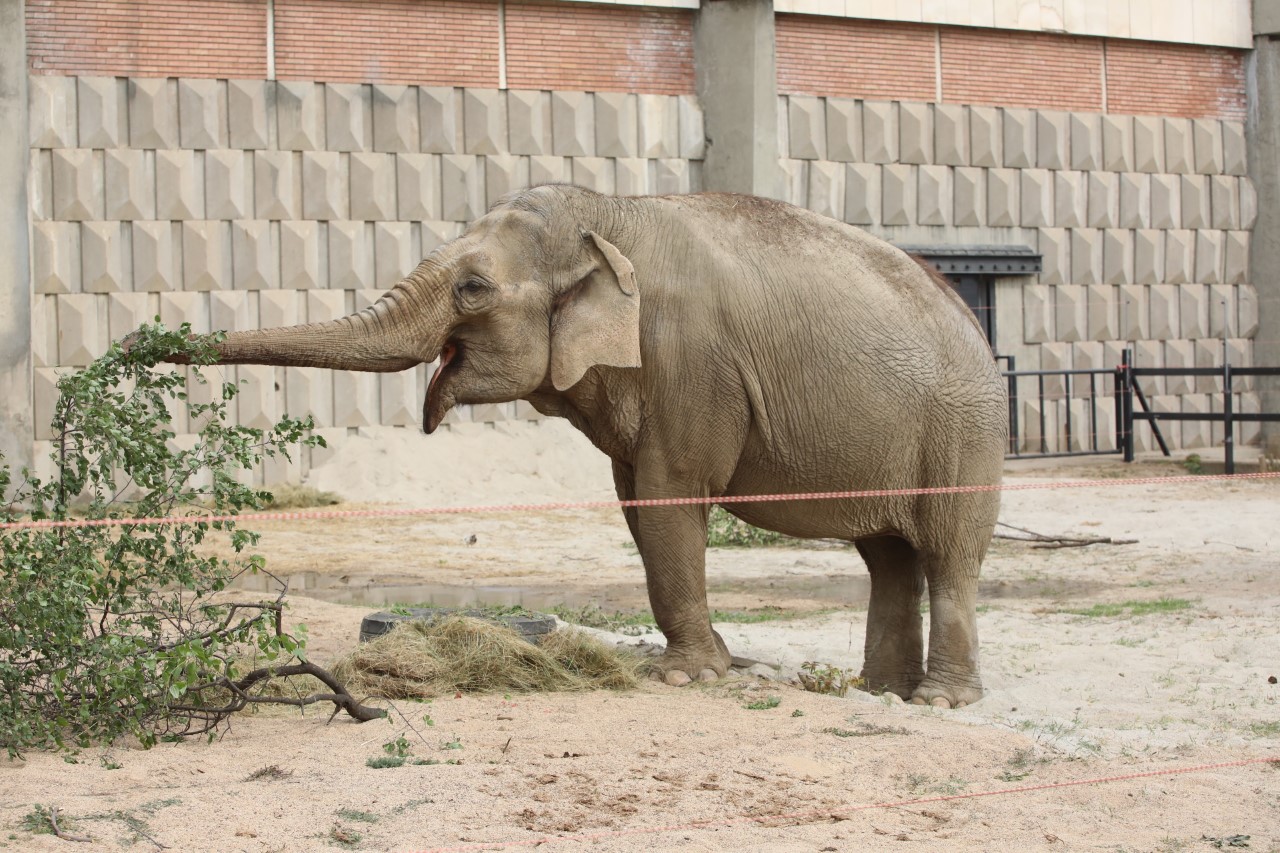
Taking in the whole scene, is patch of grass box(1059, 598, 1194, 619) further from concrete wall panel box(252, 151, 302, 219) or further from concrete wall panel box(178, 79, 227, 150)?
concrete wall panel box(178, 79, 227, 150)

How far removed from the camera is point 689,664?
812 cm

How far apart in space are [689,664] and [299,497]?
392 inches

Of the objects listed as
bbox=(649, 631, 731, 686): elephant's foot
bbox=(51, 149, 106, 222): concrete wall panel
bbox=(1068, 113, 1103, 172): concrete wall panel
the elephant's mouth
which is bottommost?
bbox=(649, 631, 731, 686): elephant's foot

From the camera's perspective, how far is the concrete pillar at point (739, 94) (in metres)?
19.4

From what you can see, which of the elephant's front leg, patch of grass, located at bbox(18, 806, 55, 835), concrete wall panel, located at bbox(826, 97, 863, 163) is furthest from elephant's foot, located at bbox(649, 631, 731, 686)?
concrete wall panel, located at bbox(826, 97, 863, 163)

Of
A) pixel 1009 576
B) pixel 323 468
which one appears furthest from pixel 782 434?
pixel 323 468

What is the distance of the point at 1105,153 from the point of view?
22.6 metres

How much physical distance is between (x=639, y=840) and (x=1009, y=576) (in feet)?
27.2

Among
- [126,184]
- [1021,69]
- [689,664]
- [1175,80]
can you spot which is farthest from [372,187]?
[1175,80]

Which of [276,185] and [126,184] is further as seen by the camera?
[276,185]

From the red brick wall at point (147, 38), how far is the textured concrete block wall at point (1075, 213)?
6855 mm

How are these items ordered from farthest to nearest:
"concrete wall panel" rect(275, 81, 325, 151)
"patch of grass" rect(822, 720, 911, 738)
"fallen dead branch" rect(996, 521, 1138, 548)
→ 1. "concrete wall panel" rect(275, 81, 325, 151)
2. "fallen dead branch" rect(996, 521, 1138, 548)
3. "patch of grass" rect(822, 720, 911, 738)

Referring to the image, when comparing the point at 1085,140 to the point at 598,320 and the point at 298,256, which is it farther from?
the point at 598,320

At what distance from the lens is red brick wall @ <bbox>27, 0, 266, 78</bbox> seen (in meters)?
17.1
